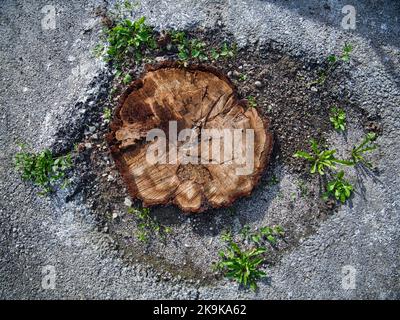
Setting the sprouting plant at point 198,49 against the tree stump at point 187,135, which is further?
the sprouting plant at point 198,49

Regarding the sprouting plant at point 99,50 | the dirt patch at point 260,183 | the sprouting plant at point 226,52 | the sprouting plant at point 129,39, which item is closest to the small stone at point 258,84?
the dirt patch at point 260,183

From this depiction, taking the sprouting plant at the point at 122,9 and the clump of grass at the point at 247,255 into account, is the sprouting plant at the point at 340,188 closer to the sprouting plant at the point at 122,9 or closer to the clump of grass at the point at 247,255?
the clump of grass at the point at 247,255

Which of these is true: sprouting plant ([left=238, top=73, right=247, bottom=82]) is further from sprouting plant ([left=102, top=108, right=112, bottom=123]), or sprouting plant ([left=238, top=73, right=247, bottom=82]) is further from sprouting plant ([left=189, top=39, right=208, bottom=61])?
sprouting plant ([left=102, top=108, right=112, bottom=123])

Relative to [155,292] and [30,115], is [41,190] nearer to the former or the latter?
[30,115]

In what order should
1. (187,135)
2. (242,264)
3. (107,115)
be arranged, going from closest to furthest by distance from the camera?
1. (187,135)
2. (242,264)
3. (107,115)

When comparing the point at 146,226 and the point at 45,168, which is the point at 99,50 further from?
the point at 146,226

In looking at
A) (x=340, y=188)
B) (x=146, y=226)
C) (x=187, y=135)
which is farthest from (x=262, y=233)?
(x=187, y=135)

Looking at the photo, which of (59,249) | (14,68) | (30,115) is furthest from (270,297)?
(14,68)
